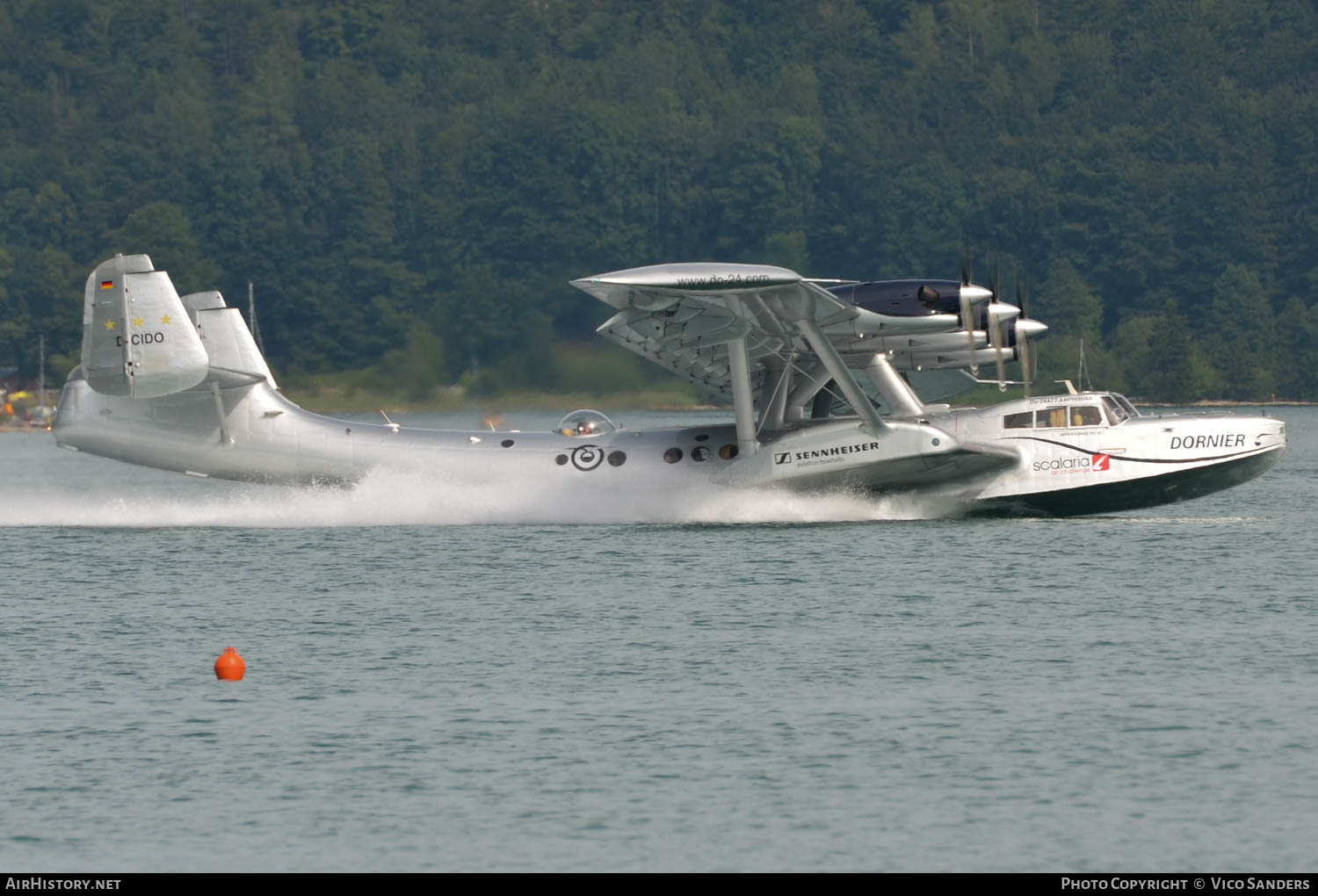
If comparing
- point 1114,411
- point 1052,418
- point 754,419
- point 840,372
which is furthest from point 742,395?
point 1114,411

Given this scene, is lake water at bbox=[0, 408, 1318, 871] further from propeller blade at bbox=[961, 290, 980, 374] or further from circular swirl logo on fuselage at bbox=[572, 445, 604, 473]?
propeller blade at bbox=[961, 290, 980, 374]

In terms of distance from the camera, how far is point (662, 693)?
19.3 m

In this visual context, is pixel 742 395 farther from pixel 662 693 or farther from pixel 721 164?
pixel 721 164

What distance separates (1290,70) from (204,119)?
73.2 m

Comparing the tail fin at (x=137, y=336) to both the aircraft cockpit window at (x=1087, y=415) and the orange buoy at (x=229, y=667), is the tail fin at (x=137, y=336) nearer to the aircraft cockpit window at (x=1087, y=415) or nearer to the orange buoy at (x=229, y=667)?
the orange buoy at (x=229, y=667)

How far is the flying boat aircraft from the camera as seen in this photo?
1167 inches

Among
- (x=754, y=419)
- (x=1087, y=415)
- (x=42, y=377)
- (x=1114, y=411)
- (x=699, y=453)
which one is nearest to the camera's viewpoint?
(x=1087, y=415)

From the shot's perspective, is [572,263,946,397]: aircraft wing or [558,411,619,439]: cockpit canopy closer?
[572,263,946,397]: aircraft wing

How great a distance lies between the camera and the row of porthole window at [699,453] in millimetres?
31672

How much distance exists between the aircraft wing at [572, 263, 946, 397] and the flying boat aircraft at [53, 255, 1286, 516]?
1.4 inches

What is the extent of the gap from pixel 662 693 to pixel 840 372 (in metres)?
11.3

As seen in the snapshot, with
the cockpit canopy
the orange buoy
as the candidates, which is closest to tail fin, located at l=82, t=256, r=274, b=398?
the cockpit canopy

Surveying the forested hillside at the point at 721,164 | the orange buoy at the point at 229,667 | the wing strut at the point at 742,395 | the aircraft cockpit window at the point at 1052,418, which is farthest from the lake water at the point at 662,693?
the forested hillside at the point at 721,164

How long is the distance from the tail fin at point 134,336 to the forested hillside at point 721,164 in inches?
1391
